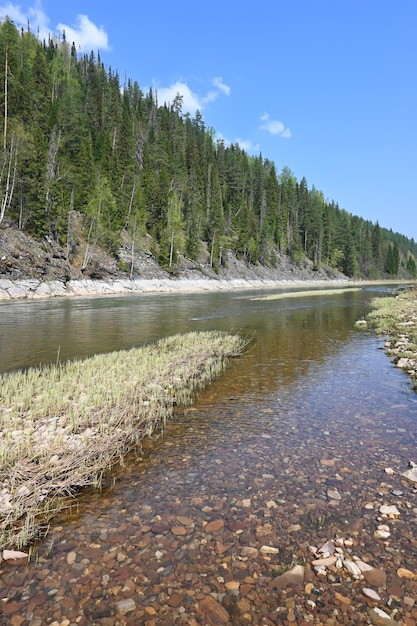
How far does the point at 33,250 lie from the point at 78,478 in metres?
46.2

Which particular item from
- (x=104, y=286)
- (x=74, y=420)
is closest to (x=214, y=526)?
(x=74, y=420)

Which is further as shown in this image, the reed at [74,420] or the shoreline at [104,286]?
the shoreline at [104,286]

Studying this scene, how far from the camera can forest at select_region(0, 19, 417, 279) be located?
171 feet

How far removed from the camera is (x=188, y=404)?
876cm

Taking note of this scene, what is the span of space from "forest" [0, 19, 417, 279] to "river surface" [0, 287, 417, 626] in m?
46.6

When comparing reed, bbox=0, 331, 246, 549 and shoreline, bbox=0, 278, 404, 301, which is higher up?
shoreline, bbox=0, 278, 404, 301

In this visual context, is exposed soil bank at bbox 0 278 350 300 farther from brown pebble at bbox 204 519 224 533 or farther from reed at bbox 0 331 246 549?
brown pebble at bbox 204 519 224 533

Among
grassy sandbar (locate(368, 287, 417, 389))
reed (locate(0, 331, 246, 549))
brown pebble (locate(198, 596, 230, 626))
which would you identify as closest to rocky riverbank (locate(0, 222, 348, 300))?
reed (locate(0, 331, 246, 549))

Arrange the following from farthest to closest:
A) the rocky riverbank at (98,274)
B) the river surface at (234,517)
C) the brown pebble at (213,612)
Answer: the rocky riverbank at (98,274), the river surface at (234,517), the brown pebble at (213,612)

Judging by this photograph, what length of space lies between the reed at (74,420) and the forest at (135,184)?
41.7 meters

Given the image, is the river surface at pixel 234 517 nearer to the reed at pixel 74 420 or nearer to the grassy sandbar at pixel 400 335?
the reed at pixel 74 420

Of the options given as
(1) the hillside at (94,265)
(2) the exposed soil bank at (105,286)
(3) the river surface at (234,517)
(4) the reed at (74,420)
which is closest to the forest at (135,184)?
(1) the hillside at (94,265)

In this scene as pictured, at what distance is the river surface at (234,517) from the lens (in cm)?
328

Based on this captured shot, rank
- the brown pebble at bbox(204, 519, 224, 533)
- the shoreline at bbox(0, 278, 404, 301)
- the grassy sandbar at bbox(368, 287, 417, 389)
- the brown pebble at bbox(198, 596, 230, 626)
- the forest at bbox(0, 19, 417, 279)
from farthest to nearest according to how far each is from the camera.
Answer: the forest at bbox(0, 19, 417, 279)
the shoreline at bbox(0, 278, 404, 301)
the grassy sandbar at bbox(368, 287, 417, 389)
the brown pebble at bbox(204, 519, 224, 533)
the brown pebble at bbox(198, 596, 230, 626)
